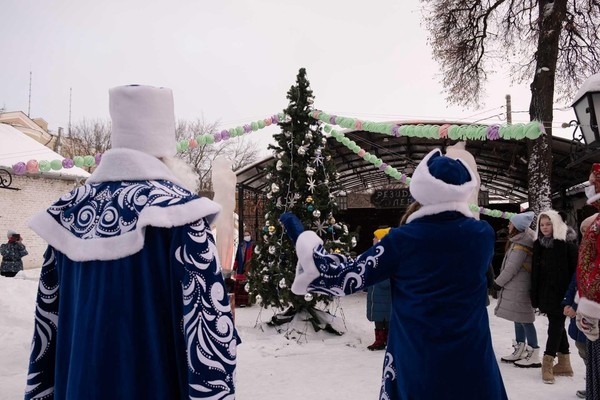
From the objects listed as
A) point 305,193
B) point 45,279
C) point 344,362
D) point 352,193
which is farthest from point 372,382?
point 352,193

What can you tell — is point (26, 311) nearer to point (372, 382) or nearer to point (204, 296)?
point (372, 382)

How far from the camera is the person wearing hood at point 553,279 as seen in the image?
5586 millimetres

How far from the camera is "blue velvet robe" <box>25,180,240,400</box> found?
1.45 metres

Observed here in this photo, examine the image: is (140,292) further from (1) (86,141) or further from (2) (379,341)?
(1) (86,141)

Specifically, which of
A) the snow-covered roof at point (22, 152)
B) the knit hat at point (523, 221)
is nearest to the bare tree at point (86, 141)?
the snow-covered roof at point (22, 152)

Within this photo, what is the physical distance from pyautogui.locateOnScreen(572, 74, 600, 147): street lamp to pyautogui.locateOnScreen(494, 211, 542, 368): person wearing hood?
1802 mm

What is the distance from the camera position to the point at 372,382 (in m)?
5.65

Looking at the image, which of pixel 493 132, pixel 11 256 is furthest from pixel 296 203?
pixel 11 256

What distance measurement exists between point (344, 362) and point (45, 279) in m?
5.46

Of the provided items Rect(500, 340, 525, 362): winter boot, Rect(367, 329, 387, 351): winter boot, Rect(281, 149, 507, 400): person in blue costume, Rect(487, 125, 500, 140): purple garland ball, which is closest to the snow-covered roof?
Rect(367, 329, 387, 351): winter boot

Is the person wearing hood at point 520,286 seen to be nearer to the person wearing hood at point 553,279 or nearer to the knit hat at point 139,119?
the person wearing hood at point 553,279

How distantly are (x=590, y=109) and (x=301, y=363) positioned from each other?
15.1ft

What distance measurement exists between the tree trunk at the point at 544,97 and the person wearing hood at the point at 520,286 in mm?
5330

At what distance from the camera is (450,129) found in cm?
820
